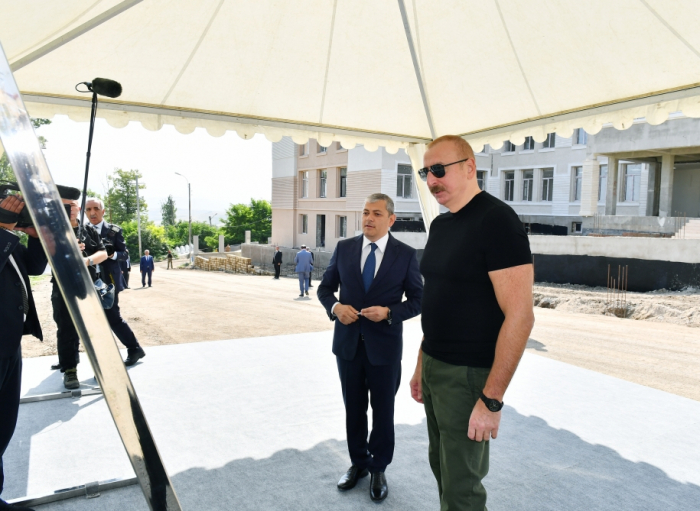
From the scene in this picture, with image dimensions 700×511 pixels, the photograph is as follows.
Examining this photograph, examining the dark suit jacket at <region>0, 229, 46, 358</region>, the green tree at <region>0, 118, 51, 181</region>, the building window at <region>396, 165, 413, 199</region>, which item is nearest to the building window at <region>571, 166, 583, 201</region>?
the building window at <region>396, 165, 413, 199</region>

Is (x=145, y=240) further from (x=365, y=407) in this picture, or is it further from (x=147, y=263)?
(x=365, y=407)

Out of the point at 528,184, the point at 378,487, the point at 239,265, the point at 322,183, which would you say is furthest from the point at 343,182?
the point at 378,487

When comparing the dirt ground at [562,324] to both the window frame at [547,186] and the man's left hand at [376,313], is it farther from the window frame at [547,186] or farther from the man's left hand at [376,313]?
the window frame at [547,186]

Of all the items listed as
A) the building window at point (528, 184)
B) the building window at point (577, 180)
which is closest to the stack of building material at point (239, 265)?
the building window at point (528, 184)

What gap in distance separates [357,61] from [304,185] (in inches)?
1448

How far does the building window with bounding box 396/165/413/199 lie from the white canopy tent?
2845 cm

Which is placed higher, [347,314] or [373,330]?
[347,314]

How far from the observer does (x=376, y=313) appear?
313cm

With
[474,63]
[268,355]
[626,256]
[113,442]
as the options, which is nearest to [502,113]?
[474,63]

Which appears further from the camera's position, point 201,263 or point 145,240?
point 145,240

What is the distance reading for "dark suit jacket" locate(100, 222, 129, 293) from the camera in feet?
18.0

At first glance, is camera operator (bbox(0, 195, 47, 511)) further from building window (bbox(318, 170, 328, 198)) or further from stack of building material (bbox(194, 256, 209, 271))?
stack of building material (bbox(194, 256, 209, 271))

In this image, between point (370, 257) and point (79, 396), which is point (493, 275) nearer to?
point (370, 257)

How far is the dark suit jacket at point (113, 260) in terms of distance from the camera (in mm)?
5473
